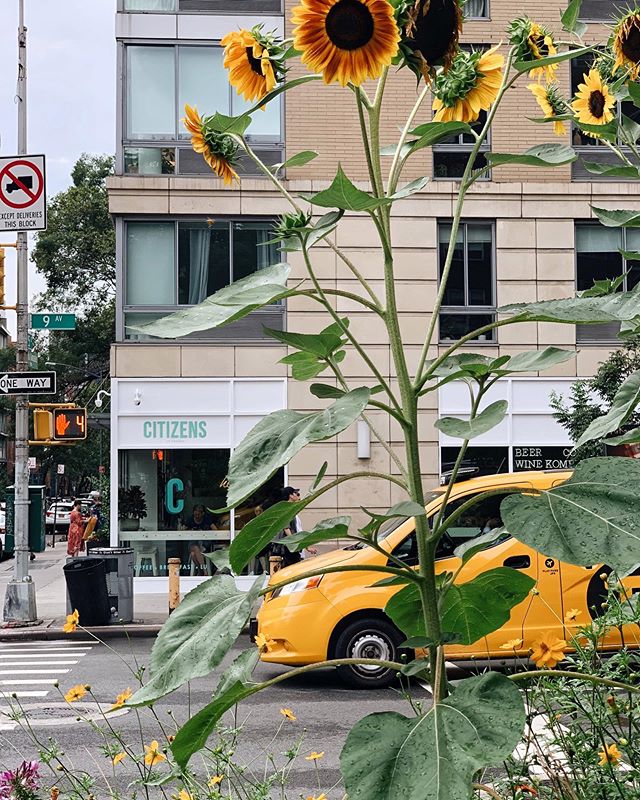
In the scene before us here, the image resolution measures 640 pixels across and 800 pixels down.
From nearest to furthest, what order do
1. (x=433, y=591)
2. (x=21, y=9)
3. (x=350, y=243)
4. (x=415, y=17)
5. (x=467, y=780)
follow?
1. (x=467, y=780)
2. (x=415, y=17)
3. (x=433, y=591)
4. (x=21, y=9)
5. (x=350, y=243)

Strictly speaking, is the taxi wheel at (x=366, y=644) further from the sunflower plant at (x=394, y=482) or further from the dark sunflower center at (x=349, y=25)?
the dark sunflower center at (x=349, y=25)

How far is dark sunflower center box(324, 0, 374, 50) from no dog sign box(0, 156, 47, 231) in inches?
614

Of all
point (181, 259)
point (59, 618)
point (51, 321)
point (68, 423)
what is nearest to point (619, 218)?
point (51, 321)

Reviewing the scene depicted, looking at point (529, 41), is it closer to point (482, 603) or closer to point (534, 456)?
point (482, 603)

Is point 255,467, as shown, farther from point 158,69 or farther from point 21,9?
point 158,69

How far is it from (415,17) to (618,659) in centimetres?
236

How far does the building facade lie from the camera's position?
2116cm

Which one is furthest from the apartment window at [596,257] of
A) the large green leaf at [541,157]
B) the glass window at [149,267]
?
the large green leaf at [541,157]

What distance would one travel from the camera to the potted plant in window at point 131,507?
69.6 feet

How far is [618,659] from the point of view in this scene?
11.2ft

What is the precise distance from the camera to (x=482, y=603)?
5.85 feet

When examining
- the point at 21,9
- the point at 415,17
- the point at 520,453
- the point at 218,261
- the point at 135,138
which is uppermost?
the point at 21,9

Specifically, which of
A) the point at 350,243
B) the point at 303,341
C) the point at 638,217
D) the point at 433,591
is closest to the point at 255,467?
the point at 303,341

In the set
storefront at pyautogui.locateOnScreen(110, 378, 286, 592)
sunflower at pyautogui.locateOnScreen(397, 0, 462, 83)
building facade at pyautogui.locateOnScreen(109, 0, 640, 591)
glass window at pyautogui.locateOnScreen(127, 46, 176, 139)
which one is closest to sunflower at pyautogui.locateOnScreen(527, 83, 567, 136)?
sunflower at pyautogui.locateOnScreen(397, 0, 462, 83)
